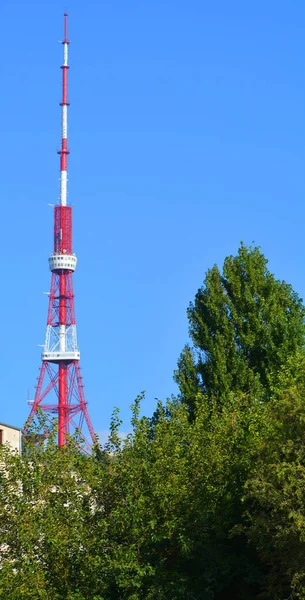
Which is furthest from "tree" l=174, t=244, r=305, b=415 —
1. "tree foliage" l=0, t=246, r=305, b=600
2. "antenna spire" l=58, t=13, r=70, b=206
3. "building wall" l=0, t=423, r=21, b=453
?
"antenna spire" l=58, t=13, r=70, b=206

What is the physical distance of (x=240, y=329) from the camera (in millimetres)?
37531

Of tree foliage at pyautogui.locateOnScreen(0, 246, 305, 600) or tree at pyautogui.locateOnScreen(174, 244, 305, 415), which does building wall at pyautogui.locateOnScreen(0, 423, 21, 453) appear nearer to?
tree at pyautogui.locateOnScreen(174, 244, 305, 415)

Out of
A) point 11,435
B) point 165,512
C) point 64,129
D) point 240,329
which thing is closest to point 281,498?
point 165,512

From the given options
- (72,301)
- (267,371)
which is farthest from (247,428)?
(72,301)

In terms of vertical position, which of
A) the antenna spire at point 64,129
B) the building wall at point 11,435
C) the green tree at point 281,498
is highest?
the antenna spire at point 64,129

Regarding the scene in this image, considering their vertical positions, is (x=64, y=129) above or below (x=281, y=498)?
above

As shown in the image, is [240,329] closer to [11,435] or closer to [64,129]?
[11,435]

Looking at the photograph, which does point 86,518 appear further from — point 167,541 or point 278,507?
point 278,507

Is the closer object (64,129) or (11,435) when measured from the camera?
(11,435)

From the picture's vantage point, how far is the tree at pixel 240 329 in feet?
119

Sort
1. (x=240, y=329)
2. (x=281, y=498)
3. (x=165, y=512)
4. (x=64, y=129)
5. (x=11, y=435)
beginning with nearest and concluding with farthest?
(x=281, y=498) < (x=165, y=512) < (x=240, y=329) < (x=11, y=435) < (x=64, y=129)

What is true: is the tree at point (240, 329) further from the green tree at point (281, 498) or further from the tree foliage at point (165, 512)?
the green tree at point (281, 498)

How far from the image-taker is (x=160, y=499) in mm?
21297

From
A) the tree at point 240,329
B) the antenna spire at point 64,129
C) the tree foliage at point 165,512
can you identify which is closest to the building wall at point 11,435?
the tree at point 240,329
